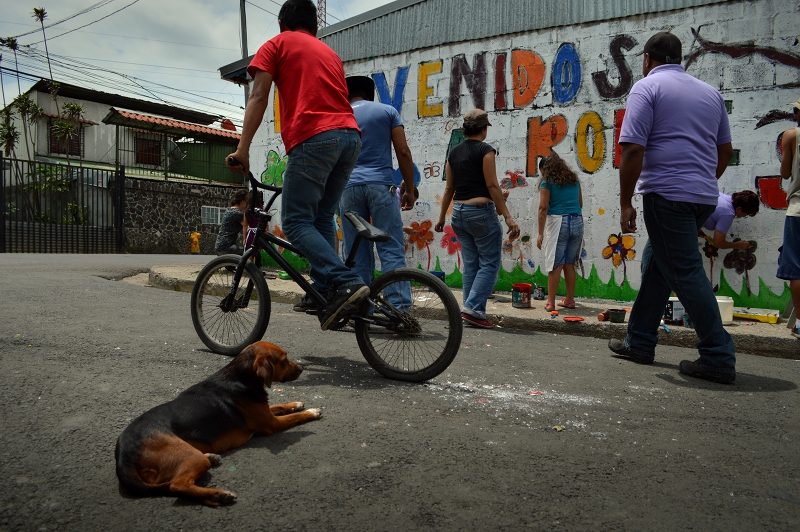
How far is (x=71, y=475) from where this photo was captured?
6.90ft

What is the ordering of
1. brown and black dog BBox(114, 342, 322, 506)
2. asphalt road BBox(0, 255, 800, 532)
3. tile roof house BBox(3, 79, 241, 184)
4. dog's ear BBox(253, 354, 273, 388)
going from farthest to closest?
tile roof house BBox(3, 79, 241, 184), dog's ear BBox(253, 354, 273, 388), brown and black dog BBox(114, 342, 322, 506), asphalt road BBox(0, 255, 800, 532)

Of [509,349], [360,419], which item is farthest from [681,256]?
[360,419]

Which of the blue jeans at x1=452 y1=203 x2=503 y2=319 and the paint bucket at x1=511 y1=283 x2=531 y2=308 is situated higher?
the blue jeans at x1=452 y1=203 x2=503 y2=319

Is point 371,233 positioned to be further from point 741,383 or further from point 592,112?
point 592,112

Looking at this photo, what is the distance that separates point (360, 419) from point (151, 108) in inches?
1141

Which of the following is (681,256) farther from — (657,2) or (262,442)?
(657,2)

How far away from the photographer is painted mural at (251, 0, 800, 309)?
6570 mm

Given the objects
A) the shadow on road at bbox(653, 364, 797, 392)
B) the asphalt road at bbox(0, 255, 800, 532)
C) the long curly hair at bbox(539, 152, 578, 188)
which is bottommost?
the shadow on road at bbox(653, 364, 797, 392)

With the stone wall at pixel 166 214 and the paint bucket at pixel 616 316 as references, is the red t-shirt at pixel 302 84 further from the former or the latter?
the stone wall at pixel 166 214

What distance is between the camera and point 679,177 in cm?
374

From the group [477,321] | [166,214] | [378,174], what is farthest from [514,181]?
[166,214]

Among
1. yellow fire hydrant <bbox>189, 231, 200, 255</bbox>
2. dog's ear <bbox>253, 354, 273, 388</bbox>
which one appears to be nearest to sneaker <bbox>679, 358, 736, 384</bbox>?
dog's ear <bbox>253, 354, 273, 388</bbox>

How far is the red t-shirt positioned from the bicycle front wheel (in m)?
0.97

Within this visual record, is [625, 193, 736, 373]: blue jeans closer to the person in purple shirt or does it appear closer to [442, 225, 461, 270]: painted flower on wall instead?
the person in purple shirt
